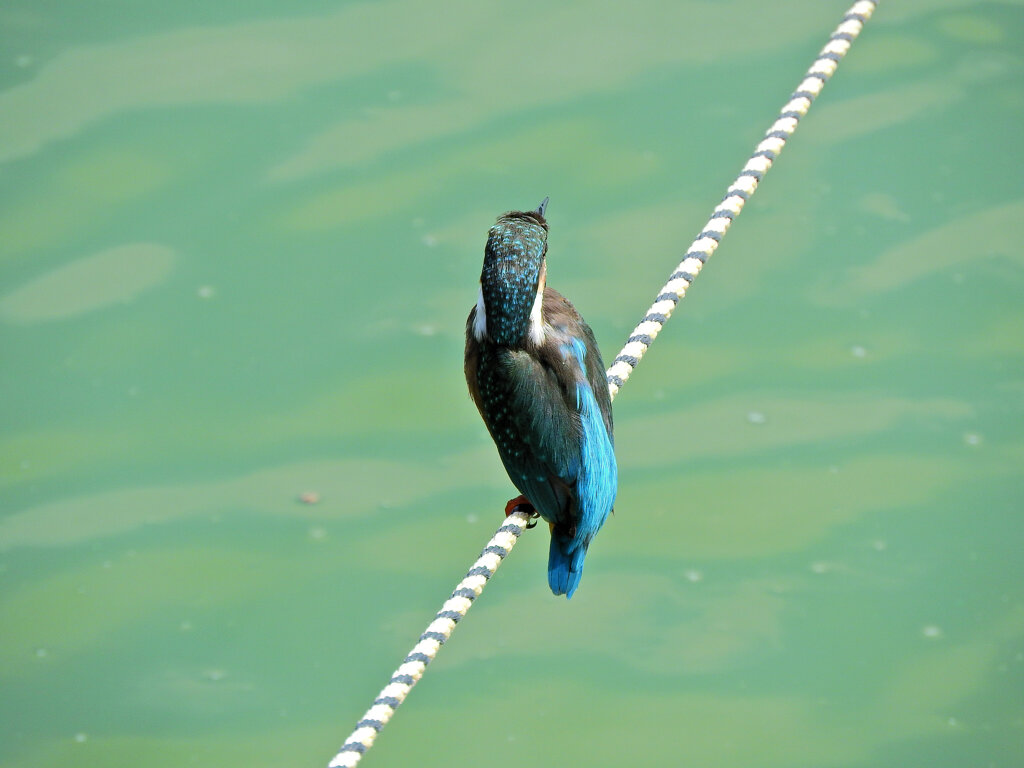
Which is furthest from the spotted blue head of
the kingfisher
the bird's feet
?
the bird's feet

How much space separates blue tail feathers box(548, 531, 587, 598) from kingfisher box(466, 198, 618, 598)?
0.09ft

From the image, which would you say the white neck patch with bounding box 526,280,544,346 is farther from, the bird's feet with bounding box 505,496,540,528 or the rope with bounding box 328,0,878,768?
the bird's feet with bounding box 505,496,540,528

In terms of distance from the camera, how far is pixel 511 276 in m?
2.63

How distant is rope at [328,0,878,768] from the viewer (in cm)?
245

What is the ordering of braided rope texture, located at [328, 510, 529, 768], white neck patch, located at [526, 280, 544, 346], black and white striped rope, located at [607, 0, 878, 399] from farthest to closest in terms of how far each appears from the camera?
black and white striped rope, located at [607, 0, 878, 399], white neck patch, located at [526, 280, 544, 346], braided rope texture, located at [328, 510, 529, 768]

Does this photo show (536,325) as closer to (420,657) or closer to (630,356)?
(630,356)

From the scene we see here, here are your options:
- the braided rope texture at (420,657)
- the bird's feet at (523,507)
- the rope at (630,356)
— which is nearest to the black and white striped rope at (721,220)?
the rope at (630,356)

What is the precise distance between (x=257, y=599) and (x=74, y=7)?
2.56 m

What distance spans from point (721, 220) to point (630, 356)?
37 cm

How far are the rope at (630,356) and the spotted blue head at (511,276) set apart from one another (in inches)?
11.4

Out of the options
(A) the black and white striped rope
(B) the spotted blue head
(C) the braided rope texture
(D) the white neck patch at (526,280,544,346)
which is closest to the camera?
(C) the braided rope texture

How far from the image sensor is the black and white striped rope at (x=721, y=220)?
2.91 m

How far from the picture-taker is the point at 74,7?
5.59m

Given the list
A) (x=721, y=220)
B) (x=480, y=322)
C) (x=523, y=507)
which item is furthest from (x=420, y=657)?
(x=721, y=220)
